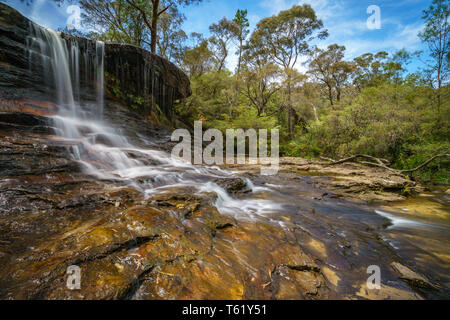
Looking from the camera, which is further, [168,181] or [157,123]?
[157,123]

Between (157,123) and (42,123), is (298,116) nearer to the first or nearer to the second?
(157,123)

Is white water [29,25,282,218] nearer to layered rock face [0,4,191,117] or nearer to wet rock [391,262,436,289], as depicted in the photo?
layered rock face [0,4,191,117]

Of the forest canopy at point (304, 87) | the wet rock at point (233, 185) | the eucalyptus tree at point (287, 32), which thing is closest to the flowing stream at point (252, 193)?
the wet rock at point (233, 185)

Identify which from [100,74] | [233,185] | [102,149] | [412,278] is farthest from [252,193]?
[100,74]

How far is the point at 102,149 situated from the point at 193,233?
4618 millimetres

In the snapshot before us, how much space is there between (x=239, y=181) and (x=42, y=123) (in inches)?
225

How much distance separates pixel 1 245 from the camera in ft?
4.50

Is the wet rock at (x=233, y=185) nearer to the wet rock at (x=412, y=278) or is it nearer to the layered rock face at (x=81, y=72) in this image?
the wet rock at (x=412, y=278)

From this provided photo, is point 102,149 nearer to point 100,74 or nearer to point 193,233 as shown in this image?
point 193,233

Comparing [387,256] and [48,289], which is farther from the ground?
[48,289]

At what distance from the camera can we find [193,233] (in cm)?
195
